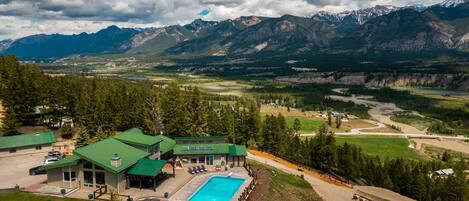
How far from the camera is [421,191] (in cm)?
6869

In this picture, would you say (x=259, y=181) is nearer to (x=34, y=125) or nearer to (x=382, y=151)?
(x=34, y=125)

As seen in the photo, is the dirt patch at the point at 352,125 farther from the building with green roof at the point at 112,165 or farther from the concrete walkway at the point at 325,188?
the building with green roof at the point at 112,165

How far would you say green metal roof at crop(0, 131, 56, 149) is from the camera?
63.8 metres

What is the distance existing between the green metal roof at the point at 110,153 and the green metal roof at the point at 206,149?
7.68 meters

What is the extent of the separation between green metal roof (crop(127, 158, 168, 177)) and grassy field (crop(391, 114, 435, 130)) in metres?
126

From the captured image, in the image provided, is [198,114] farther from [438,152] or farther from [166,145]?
[438,152]

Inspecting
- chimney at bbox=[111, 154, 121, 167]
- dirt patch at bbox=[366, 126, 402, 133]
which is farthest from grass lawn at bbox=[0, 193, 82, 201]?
dirt patch at bbox=[366, 126, 402, 133]

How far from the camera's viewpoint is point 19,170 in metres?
56.7

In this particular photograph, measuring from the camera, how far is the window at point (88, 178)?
48.0 metres

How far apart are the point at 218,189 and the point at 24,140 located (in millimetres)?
36089

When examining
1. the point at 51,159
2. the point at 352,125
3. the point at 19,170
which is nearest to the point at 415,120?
the point at 352,125

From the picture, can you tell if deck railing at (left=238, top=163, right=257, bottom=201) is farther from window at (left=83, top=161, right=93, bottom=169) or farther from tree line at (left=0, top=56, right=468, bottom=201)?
tree line at (left=0, top=56, right=468, bottom=201)

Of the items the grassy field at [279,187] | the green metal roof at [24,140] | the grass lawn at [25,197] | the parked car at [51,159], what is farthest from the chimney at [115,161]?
the green metal roof at [24,140]

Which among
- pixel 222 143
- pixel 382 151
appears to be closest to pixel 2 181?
pixel 222 143
